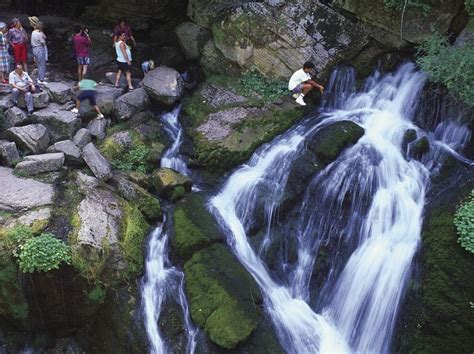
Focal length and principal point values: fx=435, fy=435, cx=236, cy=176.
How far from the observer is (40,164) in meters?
8.82

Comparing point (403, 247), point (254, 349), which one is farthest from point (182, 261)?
point (403, 247)

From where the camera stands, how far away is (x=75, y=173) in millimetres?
8953

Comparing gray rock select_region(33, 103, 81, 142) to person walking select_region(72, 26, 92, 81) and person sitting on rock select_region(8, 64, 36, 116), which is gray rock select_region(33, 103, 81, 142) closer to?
person sitting on rock select_region(8, 64, 36, 116)

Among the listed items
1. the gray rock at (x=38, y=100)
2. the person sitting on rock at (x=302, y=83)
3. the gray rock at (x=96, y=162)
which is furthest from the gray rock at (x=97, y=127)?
the person sitting on rock at (x=302, y=83)

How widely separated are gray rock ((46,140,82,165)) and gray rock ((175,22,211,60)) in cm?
503

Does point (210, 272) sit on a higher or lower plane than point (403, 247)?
lower

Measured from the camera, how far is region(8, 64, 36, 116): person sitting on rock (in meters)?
9.86

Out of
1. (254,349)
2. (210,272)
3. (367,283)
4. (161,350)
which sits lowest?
(161,350)

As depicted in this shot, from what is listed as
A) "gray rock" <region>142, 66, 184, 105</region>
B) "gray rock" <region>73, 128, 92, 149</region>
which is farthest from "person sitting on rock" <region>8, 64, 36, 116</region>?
"gray rock" <region>142, 66, 184, 105</region>

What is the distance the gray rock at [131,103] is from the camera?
35.4 feet

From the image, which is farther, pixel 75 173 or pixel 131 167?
pixel 131 167

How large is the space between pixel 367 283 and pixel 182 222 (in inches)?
142

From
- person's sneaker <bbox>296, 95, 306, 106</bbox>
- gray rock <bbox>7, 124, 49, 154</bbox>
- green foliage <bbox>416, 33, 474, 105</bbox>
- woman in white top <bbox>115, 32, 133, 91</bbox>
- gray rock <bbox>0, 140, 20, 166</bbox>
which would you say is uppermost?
green foliage <bbox>416, 33, 474, 105</bbox>

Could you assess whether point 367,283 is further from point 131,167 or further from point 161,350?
point 131,167
